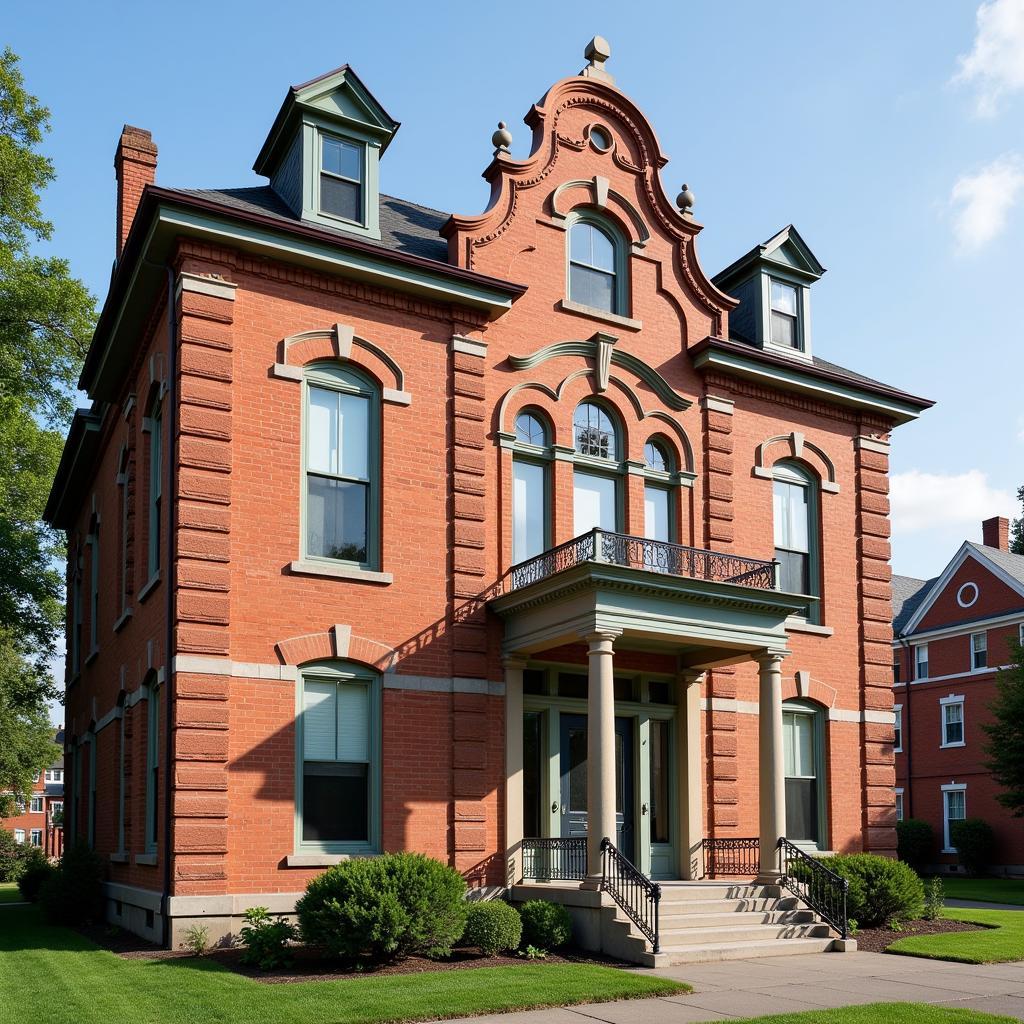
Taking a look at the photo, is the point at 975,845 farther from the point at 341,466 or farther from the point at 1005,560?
the point at 341,466

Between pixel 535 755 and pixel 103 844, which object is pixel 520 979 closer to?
pixel 535 755

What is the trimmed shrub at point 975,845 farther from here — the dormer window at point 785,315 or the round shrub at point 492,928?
the round shrub at point 492,928

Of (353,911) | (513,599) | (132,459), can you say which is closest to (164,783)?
(353,911)

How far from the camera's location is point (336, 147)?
18.5 meters

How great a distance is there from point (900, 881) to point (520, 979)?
27.1ft

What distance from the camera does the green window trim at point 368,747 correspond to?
627 inches

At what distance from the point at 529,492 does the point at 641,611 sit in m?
3.32

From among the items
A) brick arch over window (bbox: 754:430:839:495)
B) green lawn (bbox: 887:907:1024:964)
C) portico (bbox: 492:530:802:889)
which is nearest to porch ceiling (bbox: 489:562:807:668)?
portico (bbox: 492:530:802:889)

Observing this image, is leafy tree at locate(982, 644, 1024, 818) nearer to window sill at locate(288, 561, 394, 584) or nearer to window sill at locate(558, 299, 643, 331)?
window sill at locate(558, 299, 643, 331)

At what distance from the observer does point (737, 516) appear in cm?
2120

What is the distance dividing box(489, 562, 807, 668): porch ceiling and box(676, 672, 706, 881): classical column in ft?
3.95

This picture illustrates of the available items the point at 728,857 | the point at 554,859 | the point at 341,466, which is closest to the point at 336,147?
the point at 341,466

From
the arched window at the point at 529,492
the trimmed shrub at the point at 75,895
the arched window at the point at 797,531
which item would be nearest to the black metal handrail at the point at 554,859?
the arched window at the point at 529,492

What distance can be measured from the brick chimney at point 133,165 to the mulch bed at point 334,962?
1418 cm
